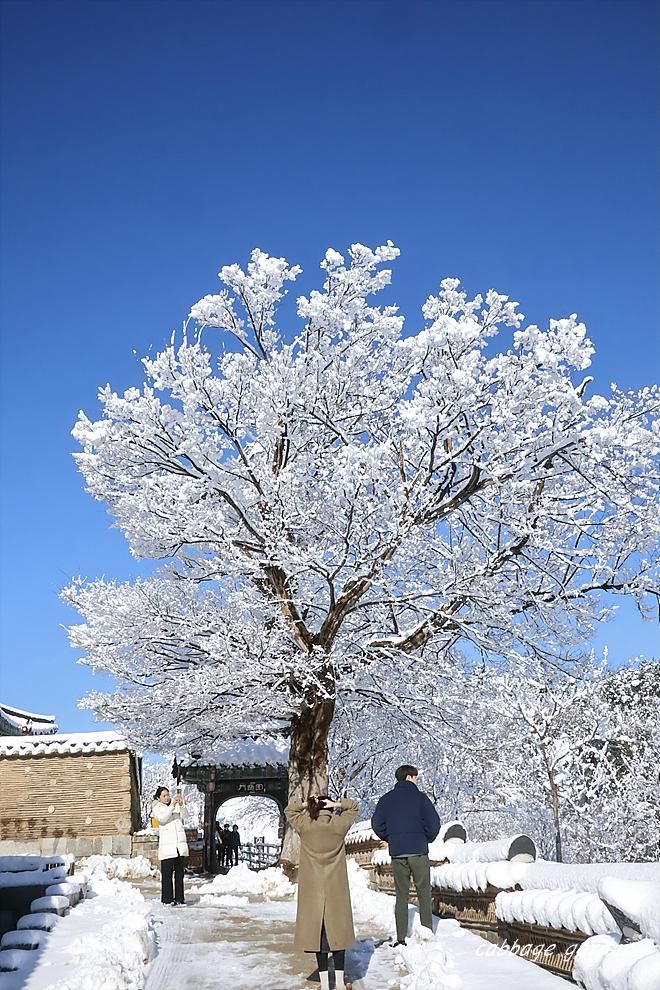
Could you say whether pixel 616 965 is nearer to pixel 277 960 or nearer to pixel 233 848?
pixel 277 960

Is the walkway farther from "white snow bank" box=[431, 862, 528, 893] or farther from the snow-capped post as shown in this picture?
the snow-capped post

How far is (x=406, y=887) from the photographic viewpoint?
877cm

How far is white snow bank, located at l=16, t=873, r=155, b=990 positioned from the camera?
6.41 metres

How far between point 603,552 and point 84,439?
9.49m

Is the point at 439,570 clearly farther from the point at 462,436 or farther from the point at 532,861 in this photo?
the point at 532,861

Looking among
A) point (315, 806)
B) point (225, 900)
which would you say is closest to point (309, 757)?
point (225, 900)

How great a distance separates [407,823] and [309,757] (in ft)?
23.8

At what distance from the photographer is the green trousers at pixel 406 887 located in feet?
28.5

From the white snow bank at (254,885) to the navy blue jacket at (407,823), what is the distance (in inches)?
237

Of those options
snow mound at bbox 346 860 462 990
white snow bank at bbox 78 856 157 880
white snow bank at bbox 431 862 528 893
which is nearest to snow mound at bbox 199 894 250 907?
snow mound at bbox 346 860 462 990

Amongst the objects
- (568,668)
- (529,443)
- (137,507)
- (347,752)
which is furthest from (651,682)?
(137,507)

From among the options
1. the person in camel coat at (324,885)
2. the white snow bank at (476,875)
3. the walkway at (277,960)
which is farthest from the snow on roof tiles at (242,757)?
the person in camel coat at (324,885)

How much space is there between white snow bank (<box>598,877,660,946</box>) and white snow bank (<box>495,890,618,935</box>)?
55 cm

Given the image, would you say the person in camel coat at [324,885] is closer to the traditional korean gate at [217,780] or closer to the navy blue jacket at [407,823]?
the navy blue jacket at [407,823]
